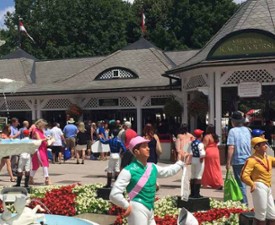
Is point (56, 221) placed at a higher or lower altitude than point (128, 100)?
lower

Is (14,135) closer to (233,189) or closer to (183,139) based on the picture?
(183,139)

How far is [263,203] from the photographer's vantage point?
691cm

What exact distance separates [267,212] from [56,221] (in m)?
3.24

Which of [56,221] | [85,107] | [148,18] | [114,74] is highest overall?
[148,18]

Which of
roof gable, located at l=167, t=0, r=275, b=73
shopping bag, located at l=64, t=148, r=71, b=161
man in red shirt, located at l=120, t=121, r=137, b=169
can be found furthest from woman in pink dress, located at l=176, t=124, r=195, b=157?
shopping bag, located at l=64, t=148, r=71, b=161

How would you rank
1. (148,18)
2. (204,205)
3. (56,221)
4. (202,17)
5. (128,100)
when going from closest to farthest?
(56,221)
(204,205)
(128,100)
(202,17)
(148,18)

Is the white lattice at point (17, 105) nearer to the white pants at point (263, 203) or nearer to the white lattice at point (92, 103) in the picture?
the white lattice at point (92, 103)

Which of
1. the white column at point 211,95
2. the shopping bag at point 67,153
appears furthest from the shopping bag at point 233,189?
the shopping bag at point 67,153

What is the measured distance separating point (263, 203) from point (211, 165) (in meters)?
5.76

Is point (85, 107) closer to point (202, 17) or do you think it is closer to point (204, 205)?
point (204, 205)

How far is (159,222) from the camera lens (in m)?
7.62

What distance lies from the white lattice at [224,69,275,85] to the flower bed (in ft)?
32.8

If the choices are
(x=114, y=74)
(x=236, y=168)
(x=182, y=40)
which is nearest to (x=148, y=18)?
(x=182, y=40)

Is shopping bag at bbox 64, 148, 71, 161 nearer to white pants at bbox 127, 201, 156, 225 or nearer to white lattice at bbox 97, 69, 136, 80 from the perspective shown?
white lattice at bbox 97, 69, 136, 80
